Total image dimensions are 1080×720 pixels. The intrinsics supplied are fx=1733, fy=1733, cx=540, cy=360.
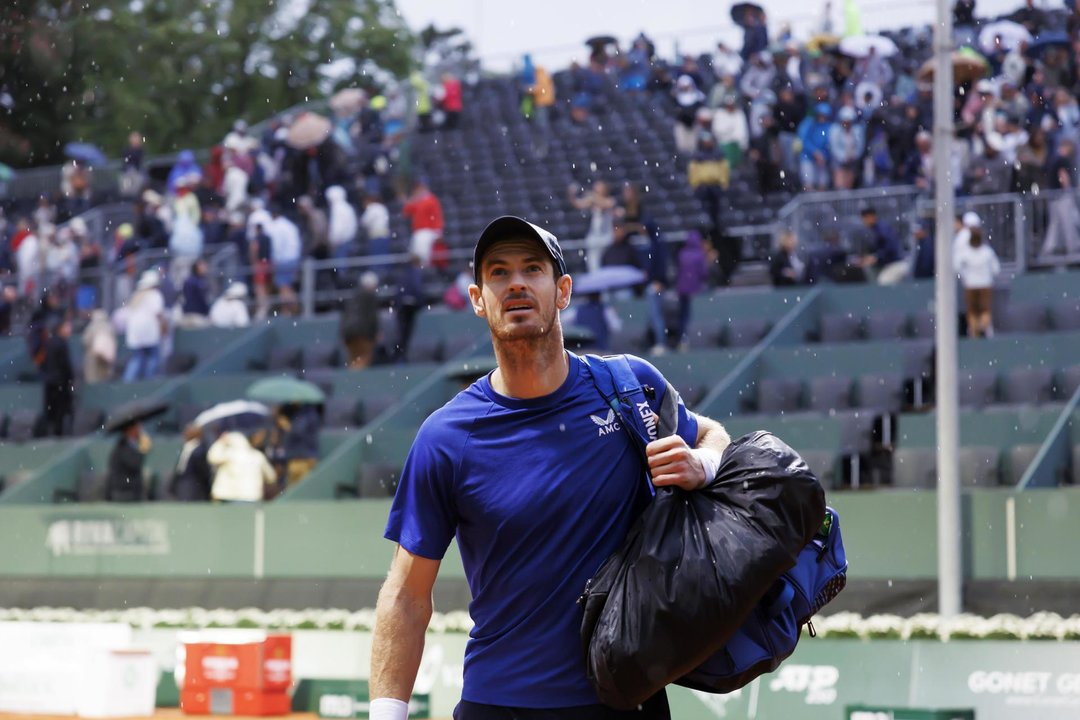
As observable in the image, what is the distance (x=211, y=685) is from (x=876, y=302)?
11.0m

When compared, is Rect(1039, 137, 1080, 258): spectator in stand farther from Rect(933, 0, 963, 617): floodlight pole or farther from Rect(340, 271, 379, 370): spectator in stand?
Rect(340, 271, 379, 370): spectator in stand

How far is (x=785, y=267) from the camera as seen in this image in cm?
1964

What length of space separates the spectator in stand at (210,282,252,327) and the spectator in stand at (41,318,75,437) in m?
2.15

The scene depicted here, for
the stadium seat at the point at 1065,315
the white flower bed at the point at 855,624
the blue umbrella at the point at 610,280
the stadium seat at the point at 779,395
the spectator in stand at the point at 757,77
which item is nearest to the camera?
the white flower bed at the point at 855,624

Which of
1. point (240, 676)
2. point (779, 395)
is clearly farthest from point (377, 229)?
point (240, 676)

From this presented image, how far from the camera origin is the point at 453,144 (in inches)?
1139

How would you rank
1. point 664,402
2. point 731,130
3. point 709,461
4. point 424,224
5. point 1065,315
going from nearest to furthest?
1. point 709,461
2. point 664,402
3. point 1065,315
4. point 731,130
5. point 424,224

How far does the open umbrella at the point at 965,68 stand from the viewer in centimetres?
1898

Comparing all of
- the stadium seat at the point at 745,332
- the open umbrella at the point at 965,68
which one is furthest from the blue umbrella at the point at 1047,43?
the stadium seat at the point at 745,332

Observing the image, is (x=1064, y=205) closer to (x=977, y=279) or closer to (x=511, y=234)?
(x=977, y=279)

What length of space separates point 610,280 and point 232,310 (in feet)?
22.1

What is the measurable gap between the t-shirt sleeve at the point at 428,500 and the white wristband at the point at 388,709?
12.8 inches

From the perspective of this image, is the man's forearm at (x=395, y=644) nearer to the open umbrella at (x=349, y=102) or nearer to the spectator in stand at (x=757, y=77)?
the spectator in stand at (x=757, y=77)

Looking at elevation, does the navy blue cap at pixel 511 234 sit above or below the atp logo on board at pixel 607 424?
above
